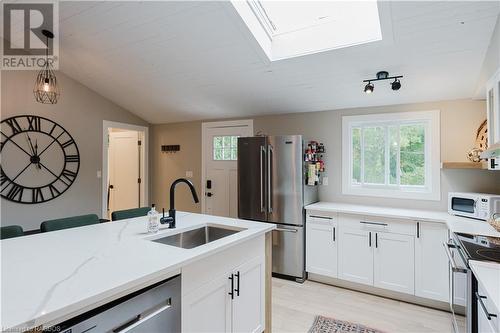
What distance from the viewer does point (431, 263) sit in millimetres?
2596

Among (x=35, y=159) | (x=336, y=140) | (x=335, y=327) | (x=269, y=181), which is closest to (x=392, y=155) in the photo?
(x=336, y=140)

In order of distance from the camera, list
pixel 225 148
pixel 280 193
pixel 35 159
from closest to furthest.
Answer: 1. pixel 280 193
2. pixel 35 159
3. pixel 225 148

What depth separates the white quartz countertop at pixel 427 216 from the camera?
2.20m

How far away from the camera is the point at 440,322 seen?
2.41 m

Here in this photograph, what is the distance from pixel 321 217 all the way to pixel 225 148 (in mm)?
2021

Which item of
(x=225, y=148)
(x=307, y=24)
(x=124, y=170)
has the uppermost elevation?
(x=307, y=24)

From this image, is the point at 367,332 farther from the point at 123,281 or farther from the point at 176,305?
the point at 123,281

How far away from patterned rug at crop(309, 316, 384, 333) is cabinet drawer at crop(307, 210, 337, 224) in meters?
1.03

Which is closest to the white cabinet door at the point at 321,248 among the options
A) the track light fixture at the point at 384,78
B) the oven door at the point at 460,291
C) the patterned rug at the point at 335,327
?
the patterned rug at the point at 335,327

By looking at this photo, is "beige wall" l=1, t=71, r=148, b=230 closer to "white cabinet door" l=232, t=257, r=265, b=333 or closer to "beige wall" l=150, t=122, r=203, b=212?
"beige wall" l=150, t=122, r=203, b=212

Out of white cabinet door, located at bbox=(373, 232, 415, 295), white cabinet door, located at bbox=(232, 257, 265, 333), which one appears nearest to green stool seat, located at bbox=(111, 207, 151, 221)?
white cabinet door, located at bbox=(232, 257, 265, 333)

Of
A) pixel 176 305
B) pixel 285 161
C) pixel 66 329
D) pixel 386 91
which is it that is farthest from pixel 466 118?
pixel 66 329

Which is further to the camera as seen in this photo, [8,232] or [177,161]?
[177,161]

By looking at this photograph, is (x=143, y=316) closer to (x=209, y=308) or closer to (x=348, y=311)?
(x=209, y=308)
